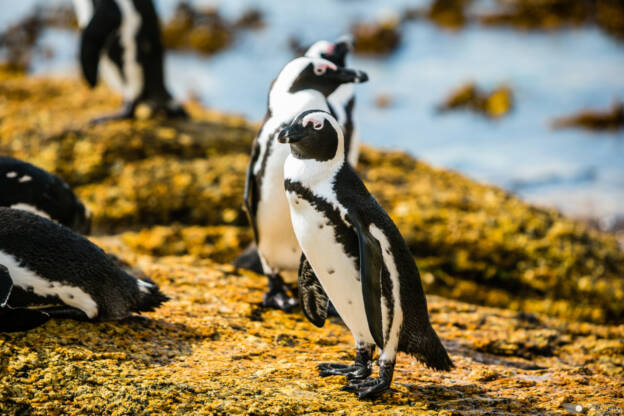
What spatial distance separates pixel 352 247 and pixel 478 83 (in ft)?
35.4

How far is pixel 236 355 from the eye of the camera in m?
2.67

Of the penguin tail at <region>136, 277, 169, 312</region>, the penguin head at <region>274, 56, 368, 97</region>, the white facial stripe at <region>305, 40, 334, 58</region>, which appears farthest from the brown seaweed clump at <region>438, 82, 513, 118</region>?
the penguin tail at <region>136, 277, 169, 312</region>

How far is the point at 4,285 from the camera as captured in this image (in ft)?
7.57

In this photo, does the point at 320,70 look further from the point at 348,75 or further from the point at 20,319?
the point at 20,319

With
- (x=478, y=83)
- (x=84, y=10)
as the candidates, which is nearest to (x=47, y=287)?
(x=84, y=10)

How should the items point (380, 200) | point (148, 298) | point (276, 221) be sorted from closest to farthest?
point (148, 298) < point (276, 221) < point (380, 200)

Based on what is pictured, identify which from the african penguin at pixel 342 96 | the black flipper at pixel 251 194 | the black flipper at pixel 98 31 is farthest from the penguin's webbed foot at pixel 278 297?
the black flipper at pixel 98 31

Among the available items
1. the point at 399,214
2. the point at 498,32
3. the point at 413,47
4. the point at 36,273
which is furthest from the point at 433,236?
the point at 498,32

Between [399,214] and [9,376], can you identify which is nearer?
[9,376]

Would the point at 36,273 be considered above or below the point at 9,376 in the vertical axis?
above

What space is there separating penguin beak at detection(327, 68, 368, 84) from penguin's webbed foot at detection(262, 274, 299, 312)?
42.2 inches

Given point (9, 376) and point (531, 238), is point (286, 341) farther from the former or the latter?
point (531, 238)

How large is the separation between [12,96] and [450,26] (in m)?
12.2

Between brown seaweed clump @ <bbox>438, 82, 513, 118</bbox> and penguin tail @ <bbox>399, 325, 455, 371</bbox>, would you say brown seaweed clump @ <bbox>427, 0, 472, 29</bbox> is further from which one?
penguin tail @ <bbox>399, 325, 455, 371</bbox>
